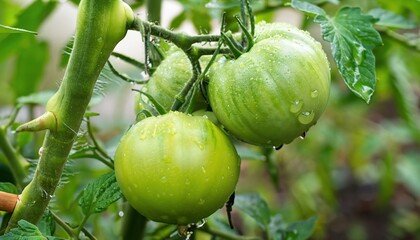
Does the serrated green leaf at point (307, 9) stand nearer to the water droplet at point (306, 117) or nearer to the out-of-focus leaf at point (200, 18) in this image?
the water droplet at point (306, 117)

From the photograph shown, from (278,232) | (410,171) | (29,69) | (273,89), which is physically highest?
(273,89)

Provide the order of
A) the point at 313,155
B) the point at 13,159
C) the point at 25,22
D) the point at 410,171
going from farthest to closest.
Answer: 1. the point at 410,171
2. the point at 313,155
3. the point at 25,22
4. the point at 13,159

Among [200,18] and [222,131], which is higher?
[222,131]

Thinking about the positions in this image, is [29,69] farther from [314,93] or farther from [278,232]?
[314,93]

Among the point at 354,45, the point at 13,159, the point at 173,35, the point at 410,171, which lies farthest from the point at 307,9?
the point at 410,171

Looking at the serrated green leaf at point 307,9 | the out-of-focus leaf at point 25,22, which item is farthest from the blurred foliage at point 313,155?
the serrated green leaf at point 307,9

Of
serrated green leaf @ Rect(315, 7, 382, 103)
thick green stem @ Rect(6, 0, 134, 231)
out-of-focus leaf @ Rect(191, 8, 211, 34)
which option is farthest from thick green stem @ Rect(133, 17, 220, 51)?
out-of-focus leaf @ Rect(191, 8, 211, 34)

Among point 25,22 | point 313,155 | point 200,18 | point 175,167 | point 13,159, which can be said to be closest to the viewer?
point 175,167
